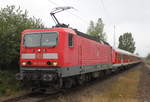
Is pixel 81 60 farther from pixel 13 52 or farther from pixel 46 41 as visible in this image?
pixel 13 52

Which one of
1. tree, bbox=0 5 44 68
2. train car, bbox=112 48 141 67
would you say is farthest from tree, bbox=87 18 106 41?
tree, bbox=0 5 44 68

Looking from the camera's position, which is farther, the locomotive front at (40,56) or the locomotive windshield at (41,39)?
the locomotive windshield at (41,39)

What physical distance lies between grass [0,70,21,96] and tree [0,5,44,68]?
89 centimetres

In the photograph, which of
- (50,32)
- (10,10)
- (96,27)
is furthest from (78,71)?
(96,27)

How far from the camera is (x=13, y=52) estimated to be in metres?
10.5

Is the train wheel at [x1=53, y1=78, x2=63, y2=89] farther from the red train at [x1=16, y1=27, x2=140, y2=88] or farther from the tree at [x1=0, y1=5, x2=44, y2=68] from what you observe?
the tree at [x1=0, y1=5, x2=44, y2=68]

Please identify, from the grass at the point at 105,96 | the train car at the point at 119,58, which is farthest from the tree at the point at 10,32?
the train car at the point at 119,58

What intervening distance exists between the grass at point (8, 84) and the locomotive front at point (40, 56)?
1073 millimetres

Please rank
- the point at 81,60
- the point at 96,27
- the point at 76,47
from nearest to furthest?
the point at 76,47 < the point at 81,60 < the point at 96,27

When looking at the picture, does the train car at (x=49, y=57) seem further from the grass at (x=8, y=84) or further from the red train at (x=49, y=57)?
the grass at (x=8, y=84)

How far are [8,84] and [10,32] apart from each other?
116 inches

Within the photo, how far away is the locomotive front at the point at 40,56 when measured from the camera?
335 inches

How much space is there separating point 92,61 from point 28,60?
5.11 meters

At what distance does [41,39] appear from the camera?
911cm
